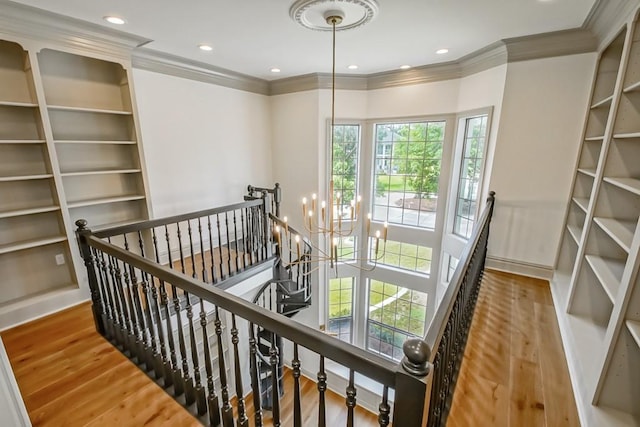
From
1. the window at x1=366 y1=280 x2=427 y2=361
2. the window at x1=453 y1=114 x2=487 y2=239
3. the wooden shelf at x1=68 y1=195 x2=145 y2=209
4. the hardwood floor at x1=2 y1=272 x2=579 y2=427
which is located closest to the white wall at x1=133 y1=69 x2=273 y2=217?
the wooden shelf at x1=68 y1=195 x2=145 y2=209

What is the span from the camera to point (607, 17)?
7.97ft

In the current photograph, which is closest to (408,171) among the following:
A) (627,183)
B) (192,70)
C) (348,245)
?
(348,245)

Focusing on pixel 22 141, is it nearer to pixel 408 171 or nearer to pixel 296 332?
pixel 296 332

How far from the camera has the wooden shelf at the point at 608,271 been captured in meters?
1.74

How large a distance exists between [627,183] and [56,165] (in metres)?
4.57

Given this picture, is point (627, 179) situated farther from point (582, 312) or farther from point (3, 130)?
point (3, 130)

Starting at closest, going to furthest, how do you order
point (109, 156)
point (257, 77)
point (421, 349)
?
point (421, 349)
point (109, 156)
point (257, 77)

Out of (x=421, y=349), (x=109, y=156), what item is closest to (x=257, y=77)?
(x=109, y=156)

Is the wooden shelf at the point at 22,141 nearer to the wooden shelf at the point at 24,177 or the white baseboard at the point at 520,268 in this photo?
the wooden shelf at the point at 24,177

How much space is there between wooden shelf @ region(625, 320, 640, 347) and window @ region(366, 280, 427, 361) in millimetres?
3844

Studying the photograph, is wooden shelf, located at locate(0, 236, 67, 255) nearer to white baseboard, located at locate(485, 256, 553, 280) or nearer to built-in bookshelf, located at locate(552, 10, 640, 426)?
built-in bookshelf, located at locate(552, 10, 640, 426)

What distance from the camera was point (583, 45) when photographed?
2900mm

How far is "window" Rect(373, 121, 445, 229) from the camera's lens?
15.3 ft

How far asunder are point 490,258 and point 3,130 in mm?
5312
